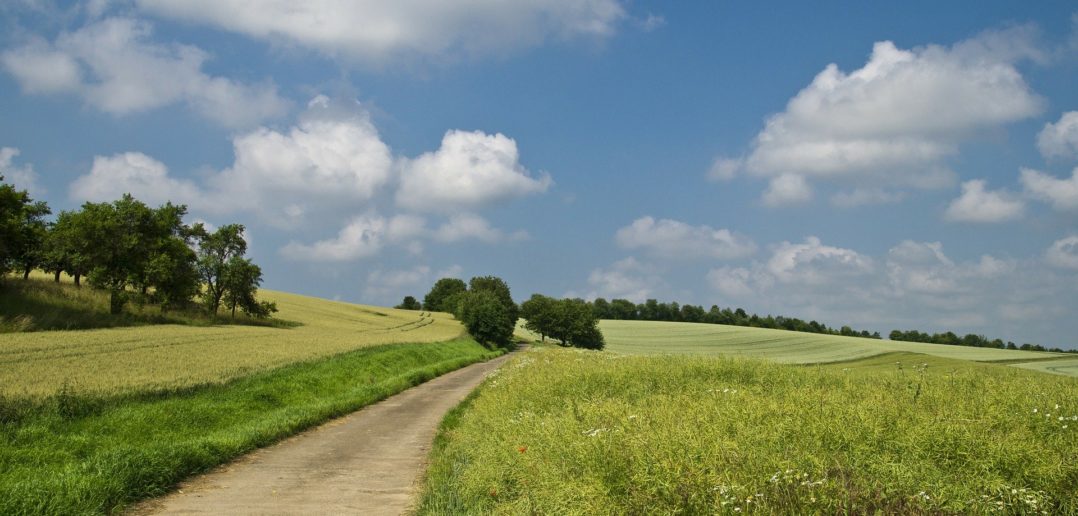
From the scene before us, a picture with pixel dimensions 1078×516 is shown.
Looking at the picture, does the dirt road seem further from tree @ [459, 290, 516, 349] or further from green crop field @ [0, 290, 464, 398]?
tree @ [459, 290, 516, 349]

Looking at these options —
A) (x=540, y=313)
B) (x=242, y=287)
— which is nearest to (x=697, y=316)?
(x=540, y=313)

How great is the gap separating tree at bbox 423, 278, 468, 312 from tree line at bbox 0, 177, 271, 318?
358 ft

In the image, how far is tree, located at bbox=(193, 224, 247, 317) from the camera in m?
66.6

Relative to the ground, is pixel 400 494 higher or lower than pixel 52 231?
lower

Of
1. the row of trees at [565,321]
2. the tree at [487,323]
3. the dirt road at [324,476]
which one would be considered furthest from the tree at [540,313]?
the dirt road at [324,476]

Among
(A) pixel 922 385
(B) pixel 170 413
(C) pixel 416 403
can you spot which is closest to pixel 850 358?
(C) pixel 416 403

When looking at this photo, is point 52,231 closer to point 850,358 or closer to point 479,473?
point 479,473

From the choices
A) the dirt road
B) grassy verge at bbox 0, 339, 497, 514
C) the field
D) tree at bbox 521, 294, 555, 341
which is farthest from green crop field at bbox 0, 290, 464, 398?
tree at bbox 521, 294, 555, 341

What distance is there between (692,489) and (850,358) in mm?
59406

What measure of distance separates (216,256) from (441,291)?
10906cm

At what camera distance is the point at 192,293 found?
59.8m

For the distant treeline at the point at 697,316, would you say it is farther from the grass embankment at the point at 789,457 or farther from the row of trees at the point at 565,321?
the grass embankment at the point at 789,457

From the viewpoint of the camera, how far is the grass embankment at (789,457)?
5379 mm

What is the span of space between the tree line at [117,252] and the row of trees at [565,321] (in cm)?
5909
